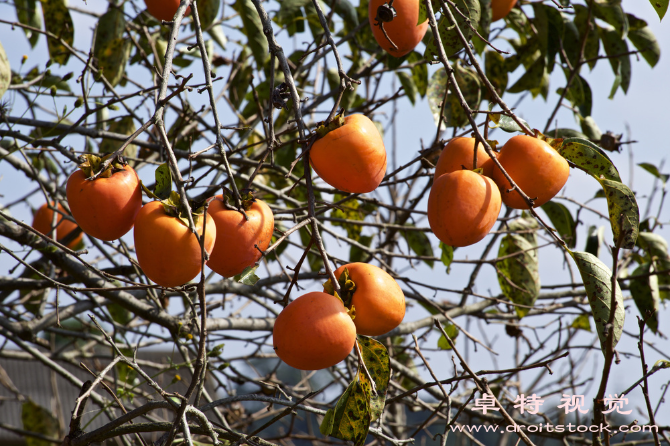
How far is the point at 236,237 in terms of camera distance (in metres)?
0.90

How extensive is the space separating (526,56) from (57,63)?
5.56 feet

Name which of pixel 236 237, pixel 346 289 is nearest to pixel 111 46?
pixel 236 237

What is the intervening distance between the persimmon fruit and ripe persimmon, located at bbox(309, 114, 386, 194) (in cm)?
31

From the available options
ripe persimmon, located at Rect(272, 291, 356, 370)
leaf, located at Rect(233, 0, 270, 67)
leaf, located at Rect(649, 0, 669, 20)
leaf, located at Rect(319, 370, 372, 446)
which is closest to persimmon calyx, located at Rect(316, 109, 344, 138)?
ripe persimmon, located at Rect(272, 291, 356, 370)

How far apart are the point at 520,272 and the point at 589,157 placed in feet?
2.81

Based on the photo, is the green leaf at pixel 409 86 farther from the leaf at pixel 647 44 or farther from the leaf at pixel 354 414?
the leaf at pixel 354 414

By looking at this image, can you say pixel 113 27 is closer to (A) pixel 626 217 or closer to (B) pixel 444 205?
(B) pixel 444 205

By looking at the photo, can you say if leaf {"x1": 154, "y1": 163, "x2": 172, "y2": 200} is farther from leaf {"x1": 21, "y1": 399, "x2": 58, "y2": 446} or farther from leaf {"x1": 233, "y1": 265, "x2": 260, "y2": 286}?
leaf {"x1": 21, "y1": 399, "x2": 58, "y2": 446}

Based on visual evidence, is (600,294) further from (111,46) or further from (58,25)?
(58,25)

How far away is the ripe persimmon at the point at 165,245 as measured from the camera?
833mm

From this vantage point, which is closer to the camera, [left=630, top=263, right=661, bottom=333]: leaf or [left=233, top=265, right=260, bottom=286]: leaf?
[left=233, top=265, right=260, bottom=286]: leaf

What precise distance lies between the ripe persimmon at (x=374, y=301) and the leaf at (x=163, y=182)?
0.35m

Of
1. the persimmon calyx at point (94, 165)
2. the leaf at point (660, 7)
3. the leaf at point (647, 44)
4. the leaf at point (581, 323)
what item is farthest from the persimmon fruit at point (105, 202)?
the leaf at point (581, 323)

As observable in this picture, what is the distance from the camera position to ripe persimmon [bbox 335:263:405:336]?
2.94 feet
